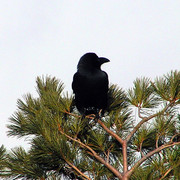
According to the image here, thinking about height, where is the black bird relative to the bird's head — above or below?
below

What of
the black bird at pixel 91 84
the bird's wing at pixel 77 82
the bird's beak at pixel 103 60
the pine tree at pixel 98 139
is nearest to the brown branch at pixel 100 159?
the pine tree at pixel 98 139

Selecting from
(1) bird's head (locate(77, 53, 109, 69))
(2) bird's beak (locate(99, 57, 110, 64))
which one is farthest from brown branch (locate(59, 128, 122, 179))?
(2) bird's beak (locate(99, 57, 110, 64))

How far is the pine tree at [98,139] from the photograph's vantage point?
341 centimetres

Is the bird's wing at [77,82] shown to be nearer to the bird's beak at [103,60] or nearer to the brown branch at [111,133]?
the bird's beak at [103,60]

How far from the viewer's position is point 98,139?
3662 millimetres

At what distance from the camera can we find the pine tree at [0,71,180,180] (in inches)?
134

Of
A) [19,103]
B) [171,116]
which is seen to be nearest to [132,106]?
[171,116]

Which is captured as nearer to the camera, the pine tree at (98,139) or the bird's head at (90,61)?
the pine tree at (98,139)

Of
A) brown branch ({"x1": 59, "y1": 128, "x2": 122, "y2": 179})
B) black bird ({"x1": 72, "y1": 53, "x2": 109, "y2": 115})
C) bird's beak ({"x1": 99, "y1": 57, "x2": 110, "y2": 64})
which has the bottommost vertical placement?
brown branch ({"x1": 59, "y1": 128, "x2": 122, "y2": 179})

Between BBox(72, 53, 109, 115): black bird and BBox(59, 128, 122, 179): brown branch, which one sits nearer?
BBox(59, 128, 122, 179): brown branch

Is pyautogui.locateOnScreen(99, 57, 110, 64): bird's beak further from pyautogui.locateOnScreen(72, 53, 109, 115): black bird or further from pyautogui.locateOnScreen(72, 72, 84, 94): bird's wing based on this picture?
pyautogui.locateOnScreen(72, 72, 84, 94): bird's wing

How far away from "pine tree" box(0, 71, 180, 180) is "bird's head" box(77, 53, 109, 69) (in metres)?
0.92

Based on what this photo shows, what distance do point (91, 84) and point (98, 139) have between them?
3.94 ft

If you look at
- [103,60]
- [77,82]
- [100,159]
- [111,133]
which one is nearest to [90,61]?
[103,60]
